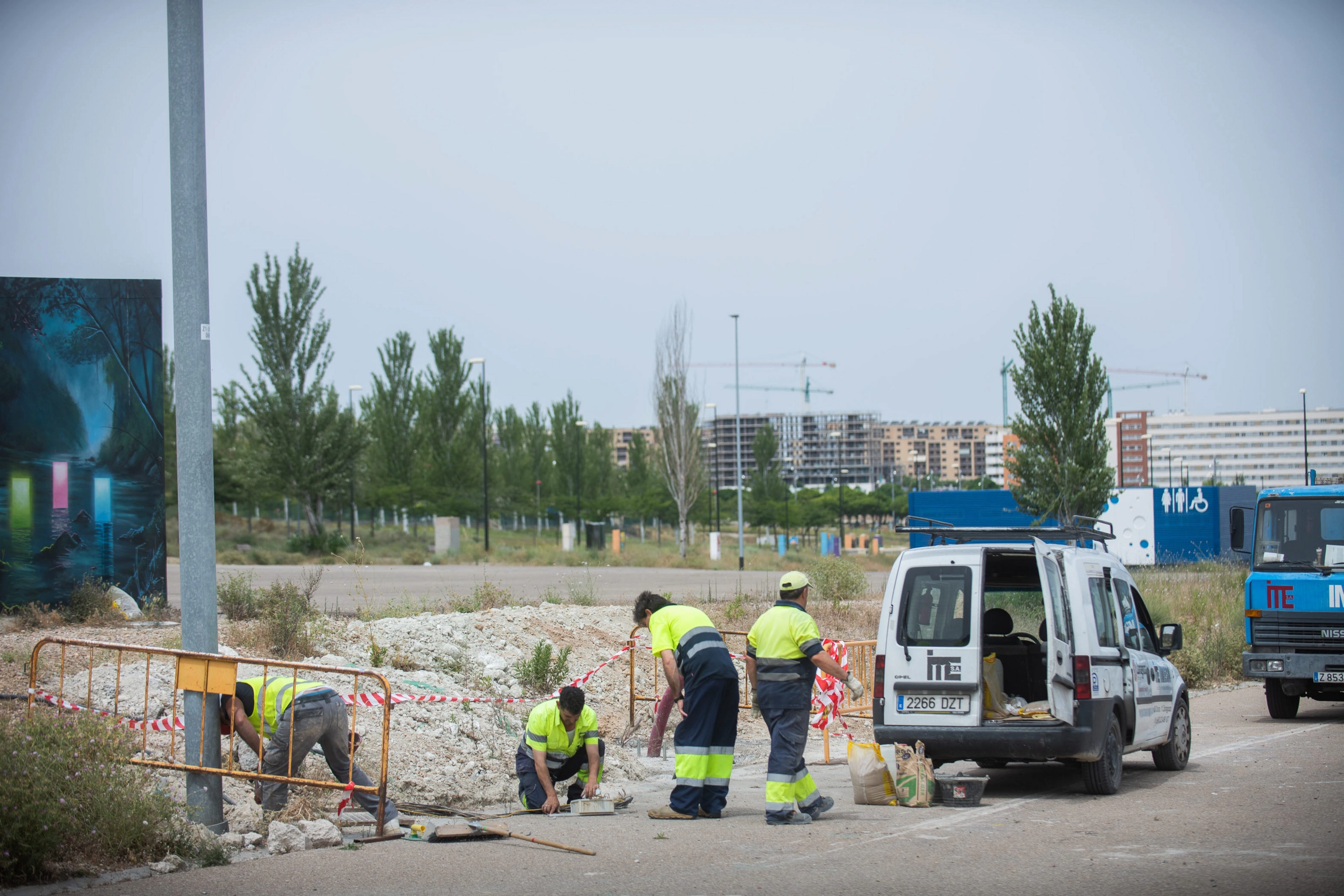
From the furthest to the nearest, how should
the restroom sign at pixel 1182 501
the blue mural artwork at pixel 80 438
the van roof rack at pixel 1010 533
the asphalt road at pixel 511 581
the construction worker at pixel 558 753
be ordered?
the restroom sign at pixel 1182 501
the asphalt road at pixel 511 581
the blue mural artwork at pixel 80 438
the van roof rack at pixel 1010 533
the construction worker at pixel 558 753

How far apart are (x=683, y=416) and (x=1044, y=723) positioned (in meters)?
38.4

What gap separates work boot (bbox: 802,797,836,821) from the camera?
812 cm

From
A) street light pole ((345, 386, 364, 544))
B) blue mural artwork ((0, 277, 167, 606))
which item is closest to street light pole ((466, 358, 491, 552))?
street light pole ((345, 386, 364, 544))

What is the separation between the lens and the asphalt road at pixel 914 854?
609 centimetres

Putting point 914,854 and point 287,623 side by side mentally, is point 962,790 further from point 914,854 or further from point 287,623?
point 287,623

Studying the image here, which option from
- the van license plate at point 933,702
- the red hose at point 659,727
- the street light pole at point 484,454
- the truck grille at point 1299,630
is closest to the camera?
the van license plate at point 933,702

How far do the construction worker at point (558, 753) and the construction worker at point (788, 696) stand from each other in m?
1.35

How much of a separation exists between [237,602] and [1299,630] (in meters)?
13.5

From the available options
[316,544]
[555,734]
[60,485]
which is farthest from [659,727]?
[316,544]

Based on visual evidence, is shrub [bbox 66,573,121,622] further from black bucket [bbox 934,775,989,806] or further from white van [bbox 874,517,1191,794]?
black bucket [bbox 934,775,989,806]

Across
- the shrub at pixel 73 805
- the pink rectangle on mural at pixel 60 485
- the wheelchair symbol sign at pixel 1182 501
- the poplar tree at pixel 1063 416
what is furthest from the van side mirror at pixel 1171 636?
the wheelchair symbol sign at pixel 1182 501

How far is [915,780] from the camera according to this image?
8594 mm

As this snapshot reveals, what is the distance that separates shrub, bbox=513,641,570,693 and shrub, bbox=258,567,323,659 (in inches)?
91.8

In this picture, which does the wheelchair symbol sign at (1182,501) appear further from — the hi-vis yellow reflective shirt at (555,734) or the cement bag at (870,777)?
the hi-vis yellow reflective shirt at (555,734)
